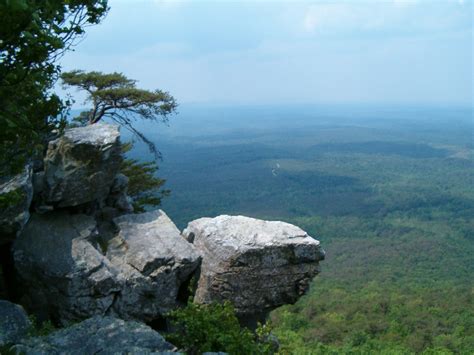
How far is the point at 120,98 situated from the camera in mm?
22000

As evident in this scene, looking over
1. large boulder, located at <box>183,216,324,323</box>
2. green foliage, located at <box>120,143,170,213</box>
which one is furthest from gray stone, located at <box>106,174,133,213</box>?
green foliage, located at <box>120,143,170,213</box>

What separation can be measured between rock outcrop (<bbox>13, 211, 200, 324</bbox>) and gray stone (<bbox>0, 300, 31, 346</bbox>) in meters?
2.22

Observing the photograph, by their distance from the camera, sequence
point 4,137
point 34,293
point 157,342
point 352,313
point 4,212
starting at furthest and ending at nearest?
1. point 352,313
2. point 34,293
3. point 4,212
4. point 157,342
5. point 4,137

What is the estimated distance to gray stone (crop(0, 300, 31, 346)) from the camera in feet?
35.8

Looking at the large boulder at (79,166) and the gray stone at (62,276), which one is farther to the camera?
the large boulder at (79,166)

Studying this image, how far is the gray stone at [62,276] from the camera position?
14.3 meters

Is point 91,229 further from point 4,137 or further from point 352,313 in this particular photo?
point 352,313

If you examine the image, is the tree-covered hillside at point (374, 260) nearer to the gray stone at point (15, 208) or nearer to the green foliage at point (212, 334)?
the green foliage at point (212, 334)

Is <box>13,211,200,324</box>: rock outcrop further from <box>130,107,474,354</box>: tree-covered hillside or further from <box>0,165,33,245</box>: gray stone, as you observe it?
<box>130,107,474,354</box>: tree-covered hillside

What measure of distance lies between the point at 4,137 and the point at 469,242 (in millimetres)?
127952

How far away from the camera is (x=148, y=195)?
25359mm

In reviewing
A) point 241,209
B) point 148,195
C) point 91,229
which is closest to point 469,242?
point 241,209

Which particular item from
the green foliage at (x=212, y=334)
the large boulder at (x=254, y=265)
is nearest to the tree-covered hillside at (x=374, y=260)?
the large boulder at (x=254, y=265)

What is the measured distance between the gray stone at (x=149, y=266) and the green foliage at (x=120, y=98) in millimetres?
6148
